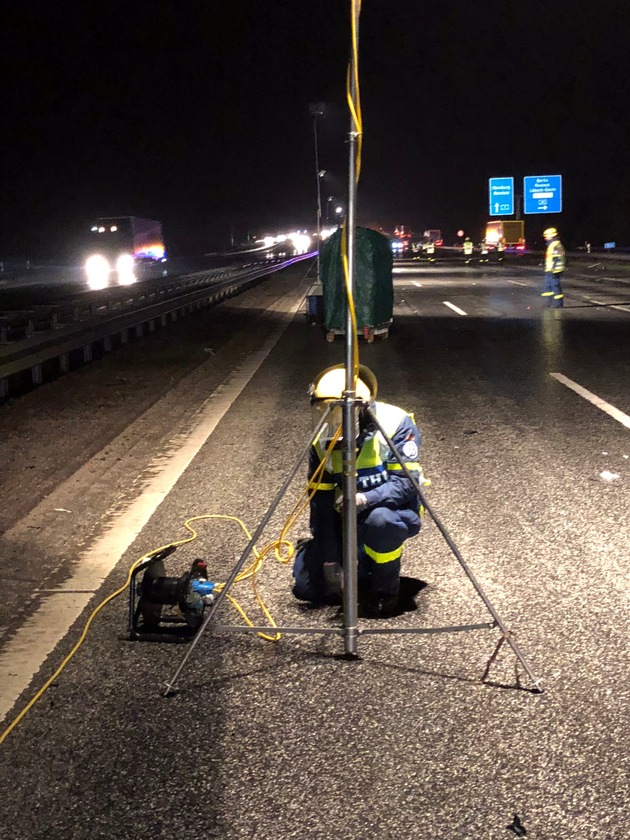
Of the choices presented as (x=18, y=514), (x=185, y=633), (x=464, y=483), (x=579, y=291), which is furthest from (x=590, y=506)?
(x=579, y=291)

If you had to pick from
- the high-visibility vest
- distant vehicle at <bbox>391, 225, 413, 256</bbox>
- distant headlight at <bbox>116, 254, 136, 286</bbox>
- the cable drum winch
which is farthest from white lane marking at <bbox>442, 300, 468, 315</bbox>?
distant vehicle at <bbox>391, 225, 413, 256</bbox>

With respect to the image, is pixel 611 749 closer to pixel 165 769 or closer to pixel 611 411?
pixel 165 769

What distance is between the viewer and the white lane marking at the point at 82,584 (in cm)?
465

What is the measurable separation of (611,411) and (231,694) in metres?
7.87

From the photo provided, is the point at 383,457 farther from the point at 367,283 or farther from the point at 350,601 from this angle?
the point at 367,283

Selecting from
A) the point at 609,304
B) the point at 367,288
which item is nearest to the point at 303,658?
the point at 367,288

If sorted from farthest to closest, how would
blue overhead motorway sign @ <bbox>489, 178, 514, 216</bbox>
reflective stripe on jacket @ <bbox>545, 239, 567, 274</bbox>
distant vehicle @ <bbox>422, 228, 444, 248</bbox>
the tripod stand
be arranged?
distant vehicle @ <bbox>422, 228, 444, 248</bbox> → blue overhead motorway sign @ <bbox>489, 178, 514, 216</bbox> → reflective stripe on jacket @ <bbox>545, 239, 567, 274</bbox> → the tripod stand

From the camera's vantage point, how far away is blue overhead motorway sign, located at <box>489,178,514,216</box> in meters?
85.9

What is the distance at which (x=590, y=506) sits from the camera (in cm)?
730

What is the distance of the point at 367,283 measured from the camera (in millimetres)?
17891

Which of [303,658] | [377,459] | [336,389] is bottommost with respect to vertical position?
[303,658]

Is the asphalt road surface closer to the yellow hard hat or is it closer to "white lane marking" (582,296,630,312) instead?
the yellow hard hat

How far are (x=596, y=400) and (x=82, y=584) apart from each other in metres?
7.78

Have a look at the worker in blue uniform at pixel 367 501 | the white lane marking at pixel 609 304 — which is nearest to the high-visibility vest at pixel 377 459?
the worker in blue uniform at pixel 367 501
